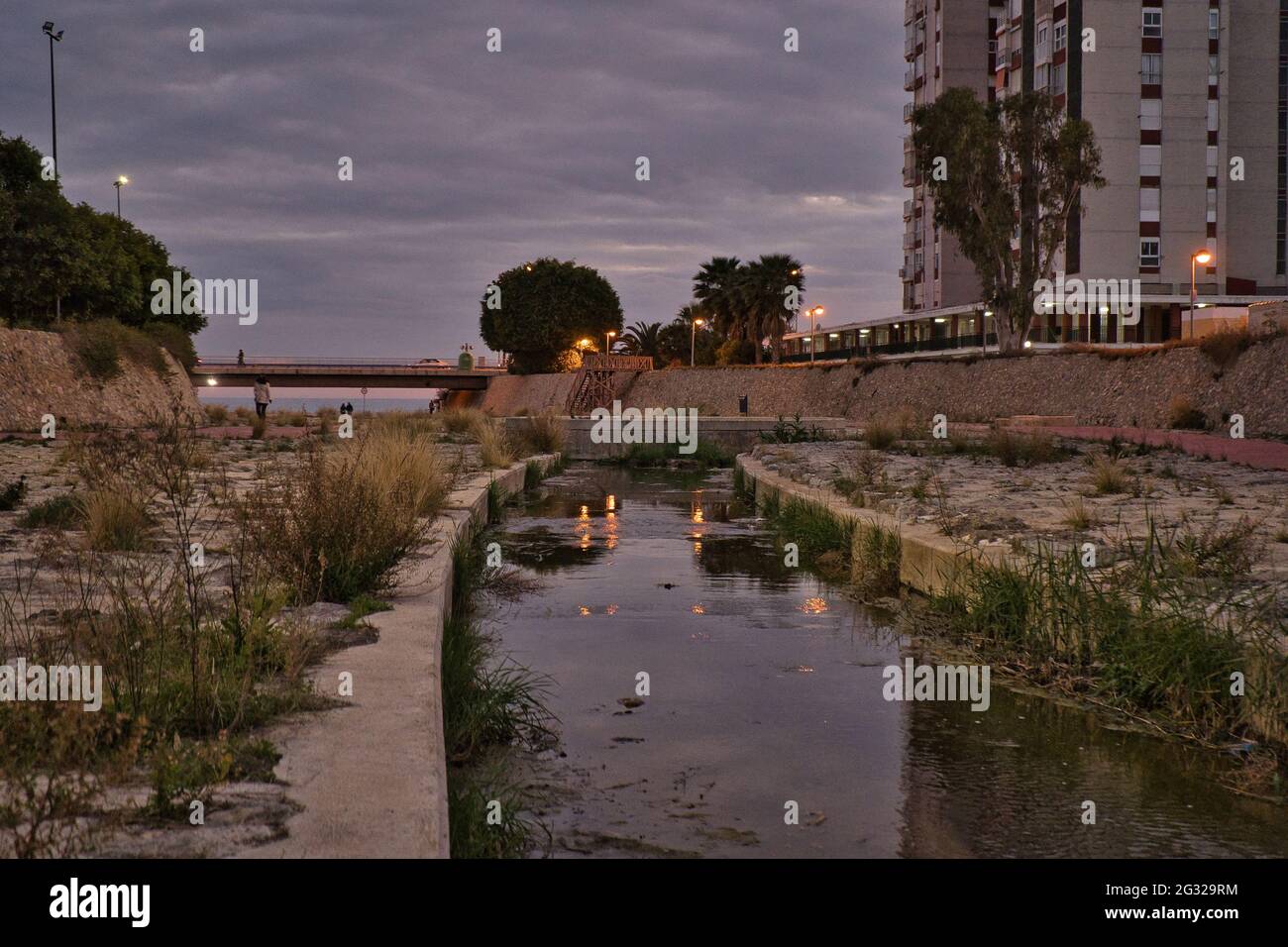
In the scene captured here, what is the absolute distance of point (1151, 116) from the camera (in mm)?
57719

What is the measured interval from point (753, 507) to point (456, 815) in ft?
45.4

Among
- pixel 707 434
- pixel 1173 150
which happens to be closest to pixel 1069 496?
pixel 707 434

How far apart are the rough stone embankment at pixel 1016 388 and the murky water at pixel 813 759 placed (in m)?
21.4

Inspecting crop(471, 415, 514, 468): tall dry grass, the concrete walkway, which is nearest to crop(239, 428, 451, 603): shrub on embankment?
crop(471, 415, 514, 468): tall dry grass

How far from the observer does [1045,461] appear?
18750 mm

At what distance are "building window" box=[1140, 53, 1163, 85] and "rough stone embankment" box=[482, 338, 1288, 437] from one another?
2118 centimetres

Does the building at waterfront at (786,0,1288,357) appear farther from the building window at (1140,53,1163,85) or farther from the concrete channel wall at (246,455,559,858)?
the concrete channel wall at (246,455,559,858)

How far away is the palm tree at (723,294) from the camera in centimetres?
7275

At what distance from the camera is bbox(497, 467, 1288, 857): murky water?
4379mm

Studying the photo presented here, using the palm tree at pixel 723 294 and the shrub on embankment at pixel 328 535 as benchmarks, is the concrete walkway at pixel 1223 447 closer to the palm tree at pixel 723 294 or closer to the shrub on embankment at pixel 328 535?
the shrub on embankment at pixel 328 535
